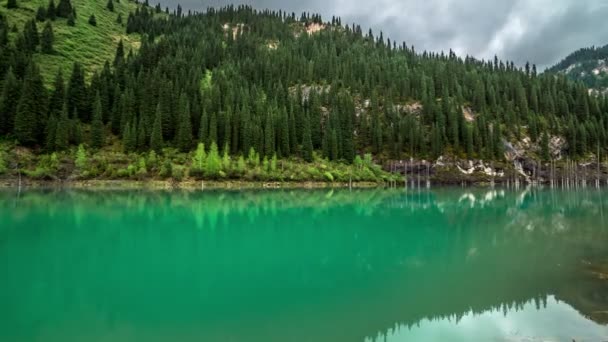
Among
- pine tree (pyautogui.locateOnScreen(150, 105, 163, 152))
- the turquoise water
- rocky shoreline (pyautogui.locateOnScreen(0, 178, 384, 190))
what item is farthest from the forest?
the turquoise water

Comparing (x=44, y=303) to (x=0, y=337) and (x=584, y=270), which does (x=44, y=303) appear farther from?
(x=584, y=270)

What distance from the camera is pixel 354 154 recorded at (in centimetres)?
10962

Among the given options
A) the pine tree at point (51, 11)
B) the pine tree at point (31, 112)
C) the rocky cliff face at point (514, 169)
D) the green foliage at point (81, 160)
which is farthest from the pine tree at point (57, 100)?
the rocky cliff face at point (514, 169)

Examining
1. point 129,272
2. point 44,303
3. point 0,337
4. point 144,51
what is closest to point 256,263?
point 129,272

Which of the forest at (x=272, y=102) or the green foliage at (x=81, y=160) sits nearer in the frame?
the green foliage at (x=81, y=160)

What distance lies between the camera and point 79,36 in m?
151

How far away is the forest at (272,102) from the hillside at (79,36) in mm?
2377

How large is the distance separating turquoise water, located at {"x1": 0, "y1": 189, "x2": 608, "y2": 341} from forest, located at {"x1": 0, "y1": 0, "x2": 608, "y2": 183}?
197ft

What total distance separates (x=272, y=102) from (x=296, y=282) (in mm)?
100495

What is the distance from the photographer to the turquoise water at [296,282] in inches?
464

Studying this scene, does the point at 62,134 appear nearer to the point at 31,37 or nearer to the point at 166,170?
the point at 166,170

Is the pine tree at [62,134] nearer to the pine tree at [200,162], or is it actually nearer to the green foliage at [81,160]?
the green foliage at [81,160]

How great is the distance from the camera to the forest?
89.9 m

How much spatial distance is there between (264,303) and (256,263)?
5713 mm
